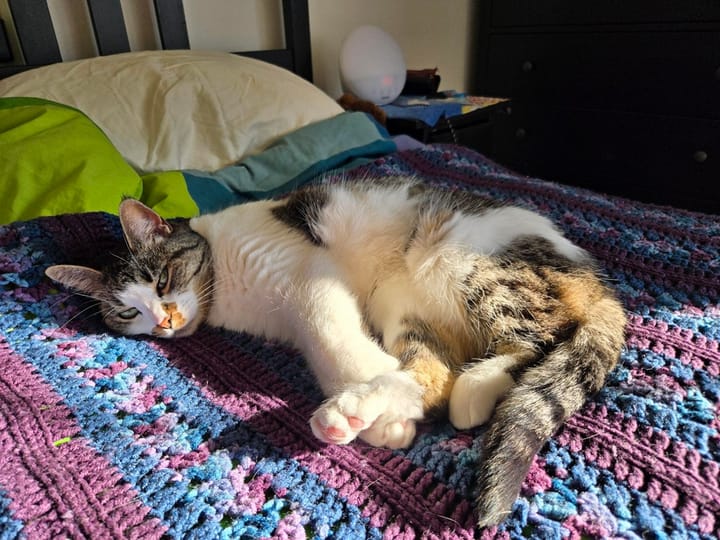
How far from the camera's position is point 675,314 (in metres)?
0.93

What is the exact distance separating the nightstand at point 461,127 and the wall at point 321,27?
660 millimetres

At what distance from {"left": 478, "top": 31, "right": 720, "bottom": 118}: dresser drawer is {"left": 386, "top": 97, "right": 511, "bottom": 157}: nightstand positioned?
432 mm

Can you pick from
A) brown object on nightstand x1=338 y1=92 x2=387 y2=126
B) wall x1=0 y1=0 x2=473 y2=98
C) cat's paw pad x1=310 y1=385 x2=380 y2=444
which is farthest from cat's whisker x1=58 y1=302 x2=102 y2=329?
brown object on nightstand x1=338 y1=92 x2=387 y2=126

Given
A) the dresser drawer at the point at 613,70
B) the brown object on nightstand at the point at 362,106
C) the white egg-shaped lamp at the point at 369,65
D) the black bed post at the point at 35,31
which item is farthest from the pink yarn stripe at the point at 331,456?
the dresser drawer at the point at 613,70

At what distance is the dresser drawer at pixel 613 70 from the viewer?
2.31m

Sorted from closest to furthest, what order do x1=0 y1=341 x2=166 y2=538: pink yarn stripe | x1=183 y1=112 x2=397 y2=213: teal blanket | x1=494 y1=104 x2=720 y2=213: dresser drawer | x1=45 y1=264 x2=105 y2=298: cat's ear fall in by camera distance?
x1=0 y1=341 x2=166 y2=538: pink yarn stripe < x1=45 y1=264 x2=105 y2=298: cat's ear < x1=183 y1=112 x2=397 y2=213: teal blanket < x1=494 y1=104 x2=720 y2=213: dresser drawer

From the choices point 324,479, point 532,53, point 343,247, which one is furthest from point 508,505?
point 532,53

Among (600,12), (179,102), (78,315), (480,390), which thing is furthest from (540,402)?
(600,12)

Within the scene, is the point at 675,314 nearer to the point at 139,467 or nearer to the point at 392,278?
the point at 392,278

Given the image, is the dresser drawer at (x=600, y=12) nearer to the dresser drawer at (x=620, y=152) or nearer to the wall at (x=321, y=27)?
the wall at (x=321, y=27)

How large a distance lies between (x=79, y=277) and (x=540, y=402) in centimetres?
88

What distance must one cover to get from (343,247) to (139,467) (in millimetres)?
598

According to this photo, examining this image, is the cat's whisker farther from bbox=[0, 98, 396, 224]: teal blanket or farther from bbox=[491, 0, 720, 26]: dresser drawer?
bbox=[491, 0, 720, 26]: dresser drawer

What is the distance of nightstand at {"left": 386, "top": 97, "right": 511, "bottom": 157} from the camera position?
2.11 metres
